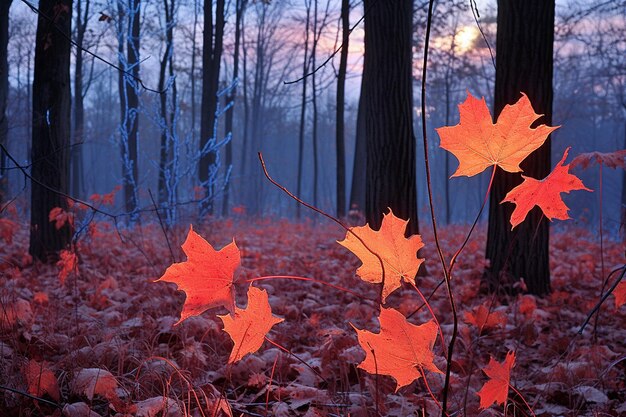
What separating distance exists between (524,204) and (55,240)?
5918 mm

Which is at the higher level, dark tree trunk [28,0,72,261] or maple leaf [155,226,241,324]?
dark tree trunk [28,0,72,261]

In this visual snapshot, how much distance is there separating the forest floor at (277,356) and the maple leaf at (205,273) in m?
0.03

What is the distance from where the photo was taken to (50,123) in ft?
18.4

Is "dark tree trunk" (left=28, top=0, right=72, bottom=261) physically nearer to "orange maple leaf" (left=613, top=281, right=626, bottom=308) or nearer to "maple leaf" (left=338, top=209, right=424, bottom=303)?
"maple leaf" (left=338, top=209, right=424, bottom=303)

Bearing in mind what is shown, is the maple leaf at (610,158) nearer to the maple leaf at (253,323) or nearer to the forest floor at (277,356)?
the forest floor at (277,356)

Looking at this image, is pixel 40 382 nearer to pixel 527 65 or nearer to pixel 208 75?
pixel 527 65


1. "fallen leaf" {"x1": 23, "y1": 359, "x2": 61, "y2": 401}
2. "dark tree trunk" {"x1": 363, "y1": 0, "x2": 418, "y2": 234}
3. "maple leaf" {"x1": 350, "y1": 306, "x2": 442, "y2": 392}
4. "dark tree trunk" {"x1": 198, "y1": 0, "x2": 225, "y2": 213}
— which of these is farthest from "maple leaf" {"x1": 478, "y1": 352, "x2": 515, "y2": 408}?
"dark tree trunk" {"x1": 198, "y1": 0, "x2": 225, "y2": 213}

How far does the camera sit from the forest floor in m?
1.76

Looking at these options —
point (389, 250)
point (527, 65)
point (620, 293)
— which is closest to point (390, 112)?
point (527, 65)

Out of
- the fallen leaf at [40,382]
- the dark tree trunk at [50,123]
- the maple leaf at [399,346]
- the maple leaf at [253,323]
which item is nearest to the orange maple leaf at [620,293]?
the maple leaf at [399,346]

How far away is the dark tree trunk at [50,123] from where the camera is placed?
551 cm

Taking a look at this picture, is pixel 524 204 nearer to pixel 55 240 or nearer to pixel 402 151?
pixel 402 151

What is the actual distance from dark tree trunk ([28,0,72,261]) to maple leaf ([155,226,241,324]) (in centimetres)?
491

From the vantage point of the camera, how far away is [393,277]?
1.16 metres
